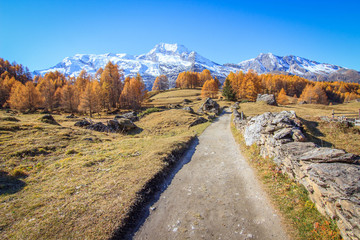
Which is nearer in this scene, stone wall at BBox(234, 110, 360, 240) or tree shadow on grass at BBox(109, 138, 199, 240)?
stone wall at BBox(234, 110, 360, 240)

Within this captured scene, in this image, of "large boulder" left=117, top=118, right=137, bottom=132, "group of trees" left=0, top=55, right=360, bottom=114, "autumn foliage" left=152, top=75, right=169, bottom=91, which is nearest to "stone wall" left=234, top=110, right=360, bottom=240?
"large boulder" left=117, top=118, right=137, bottom=132

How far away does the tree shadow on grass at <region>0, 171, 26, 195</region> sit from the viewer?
30.1 ft

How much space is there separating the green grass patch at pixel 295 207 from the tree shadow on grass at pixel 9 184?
47.6 feet

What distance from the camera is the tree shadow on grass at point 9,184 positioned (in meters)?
9.17

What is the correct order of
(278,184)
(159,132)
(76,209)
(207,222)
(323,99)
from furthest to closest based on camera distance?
(323,99) < (159,132) < (278,184) < (76,209) < (207,222)

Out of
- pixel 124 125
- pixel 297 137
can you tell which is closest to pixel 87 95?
pixel 124 125

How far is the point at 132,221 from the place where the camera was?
677cm

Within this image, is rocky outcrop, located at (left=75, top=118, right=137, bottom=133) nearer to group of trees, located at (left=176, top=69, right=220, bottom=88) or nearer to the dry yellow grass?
the dry yellow grass

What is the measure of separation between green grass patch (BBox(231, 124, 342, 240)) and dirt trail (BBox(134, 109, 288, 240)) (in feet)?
1.54

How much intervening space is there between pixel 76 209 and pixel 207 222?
19.7 ft

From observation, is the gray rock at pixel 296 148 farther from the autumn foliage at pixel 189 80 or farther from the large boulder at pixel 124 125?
the autumn foliage at pixel 189 80

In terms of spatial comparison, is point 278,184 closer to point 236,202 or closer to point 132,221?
point 236,202

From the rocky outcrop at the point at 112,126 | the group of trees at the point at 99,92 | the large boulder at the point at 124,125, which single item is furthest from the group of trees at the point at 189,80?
the rocky outcrop at the point at 112,126

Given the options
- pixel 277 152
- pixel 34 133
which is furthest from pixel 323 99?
pixel 34 133
